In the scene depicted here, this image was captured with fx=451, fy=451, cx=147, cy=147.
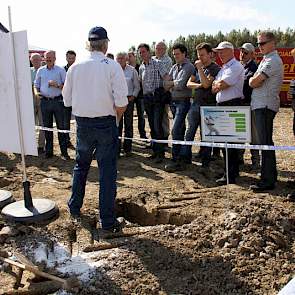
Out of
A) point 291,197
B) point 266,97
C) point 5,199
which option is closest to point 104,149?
point 5,199

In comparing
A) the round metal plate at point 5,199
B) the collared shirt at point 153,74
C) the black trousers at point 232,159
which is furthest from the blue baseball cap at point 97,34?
the collared shirt at point 153,74

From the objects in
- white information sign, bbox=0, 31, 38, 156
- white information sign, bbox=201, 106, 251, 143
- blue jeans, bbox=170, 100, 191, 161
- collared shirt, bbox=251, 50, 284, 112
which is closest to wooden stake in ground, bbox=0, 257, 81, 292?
white information sign, bbox=0, 31, 38, 156

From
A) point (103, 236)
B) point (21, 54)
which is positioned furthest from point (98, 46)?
point (103, 236)

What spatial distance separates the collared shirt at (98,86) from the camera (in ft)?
15.4

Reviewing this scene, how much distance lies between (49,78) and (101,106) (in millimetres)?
4440

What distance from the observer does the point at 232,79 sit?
6457 millimetres

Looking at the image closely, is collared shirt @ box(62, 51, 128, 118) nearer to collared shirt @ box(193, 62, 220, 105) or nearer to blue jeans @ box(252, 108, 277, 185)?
blue jeans @ box(252, 108, 277, 185)

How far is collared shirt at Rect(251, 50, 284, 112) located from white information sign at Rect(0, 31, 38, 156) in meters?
2.99

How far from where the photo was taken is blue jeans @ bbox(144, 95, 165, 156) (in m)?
8.54

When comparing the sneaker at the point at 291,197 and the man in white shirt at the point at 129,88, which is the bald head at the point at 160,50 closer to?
the man in white shirt at the point at 129,88

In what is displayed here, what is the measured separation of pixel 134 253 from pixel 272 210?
5.27ft

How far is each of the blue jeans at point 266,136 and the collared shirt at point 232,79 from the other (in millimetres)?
554

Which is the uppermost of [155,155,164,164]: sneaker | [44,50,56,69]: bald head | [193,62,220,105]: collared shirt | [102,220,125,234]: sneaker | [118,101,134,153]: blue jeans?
[44,50,56,69]: bald head

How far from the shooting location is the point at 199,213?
540 cm
